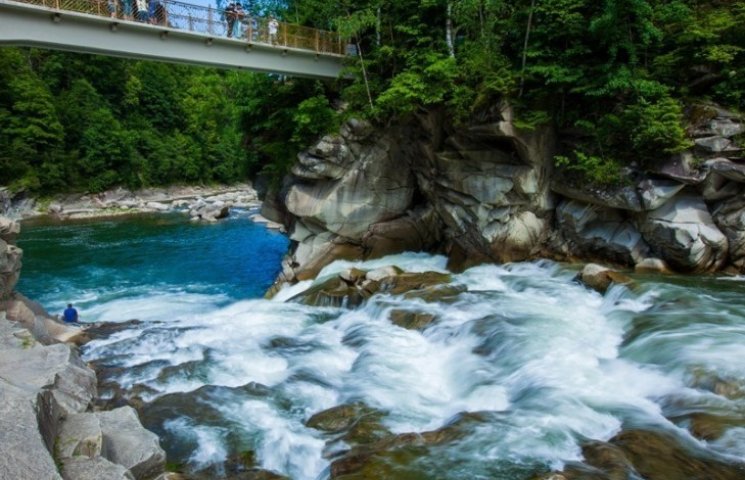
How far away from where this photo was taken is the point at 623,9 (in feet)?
47.8

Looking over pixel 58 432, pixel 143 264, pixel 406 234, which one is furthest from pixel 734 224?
pixel 143 264

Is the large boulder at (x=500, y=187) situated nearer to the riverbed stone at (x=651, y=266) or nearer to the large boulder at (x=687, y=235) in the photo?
the riverbed stone at (x=651, y=266)

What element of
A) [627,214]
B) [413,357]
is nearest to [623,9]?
[627,214]

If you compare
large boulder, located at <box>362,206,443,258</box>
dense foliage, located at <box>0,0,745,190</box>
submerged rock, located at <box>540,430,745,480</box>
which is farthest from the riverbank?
submerged rock, located at <box>540,430,745,480</box>

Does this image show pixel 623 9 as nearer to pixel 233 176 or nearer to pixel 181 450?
pixel 181 450

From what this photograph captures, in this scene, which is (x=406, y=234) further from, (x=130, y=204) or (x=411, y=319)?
(x=130, y=204)

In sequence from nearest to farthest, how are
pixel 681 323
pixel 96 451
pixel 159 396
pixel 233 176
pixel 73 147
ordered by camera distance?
pixel 96 451
pixel 159 396
pixel 681 323
pixel 73 147
pixel 233 176

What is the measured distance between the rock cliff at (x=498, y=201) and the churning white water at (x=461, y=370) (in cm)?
246

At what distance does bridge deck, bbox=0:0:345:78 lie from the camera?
49.6 ft

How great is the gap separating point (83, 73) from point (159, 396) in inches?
2484

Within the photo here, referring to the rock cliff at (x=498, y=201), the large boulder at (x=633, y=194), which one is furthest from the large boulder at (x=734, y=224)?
the large boulder at (x=633, y=194)

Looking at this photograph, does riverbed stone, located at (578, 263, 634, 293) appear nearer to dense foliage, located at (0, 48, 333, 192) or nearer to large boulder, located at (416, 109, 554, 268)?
large boulder, located at (416, 109, 554, 268)

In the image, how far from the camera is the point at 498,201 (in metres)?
17.4

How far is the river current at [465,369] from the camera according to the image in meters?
7.53
